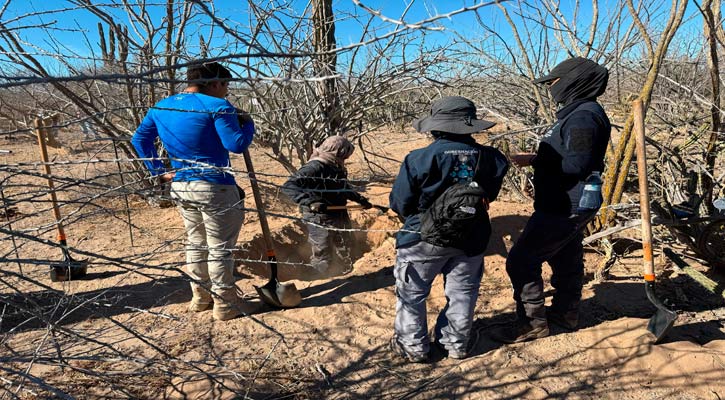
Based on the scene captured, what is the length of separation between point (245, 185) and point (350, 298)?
404cm

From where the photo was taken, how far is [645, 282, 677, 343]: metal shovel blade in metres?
2.62

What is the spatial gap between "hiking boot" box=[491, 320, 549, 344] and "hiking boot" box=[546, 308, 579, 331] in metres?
0.15

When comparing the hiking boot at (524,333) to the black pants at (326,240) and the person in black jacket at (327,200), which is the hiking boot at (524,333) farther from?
the black pants at (326,240)

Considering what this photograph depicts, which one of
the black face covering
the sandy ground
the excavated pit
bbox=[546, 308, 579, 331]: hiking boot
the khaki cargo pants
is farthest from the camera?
the excavated pit

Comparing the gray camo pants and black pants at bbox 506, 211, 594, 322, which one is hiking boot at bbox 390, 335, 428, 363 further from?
black pants at bbox 506, 211, 594, 322

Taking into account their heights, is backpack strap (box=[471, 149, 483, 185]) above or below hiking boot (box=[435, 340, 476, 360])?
above

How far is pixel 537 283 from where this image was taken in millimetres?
2865

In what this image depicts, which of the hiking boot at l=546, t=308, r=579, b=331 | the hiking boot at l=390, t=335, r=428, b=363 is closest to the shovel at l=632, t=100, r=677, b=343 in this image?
the hiking boot at l=546, t=308, r=579, b=331

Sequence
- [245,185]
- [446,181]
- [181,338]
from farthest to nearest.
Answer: [245,185] → [181,338] → [446,181]

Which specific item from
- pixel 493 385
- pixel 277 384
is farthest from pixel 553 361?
pixel 277 384

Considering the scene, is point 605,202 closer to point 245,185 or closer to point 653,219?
point 653,219

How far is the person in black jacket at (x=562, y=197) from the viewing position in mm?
2535

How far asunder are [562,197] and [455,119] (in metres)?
0.84

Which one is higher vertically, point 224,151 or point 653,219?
point 224,151
